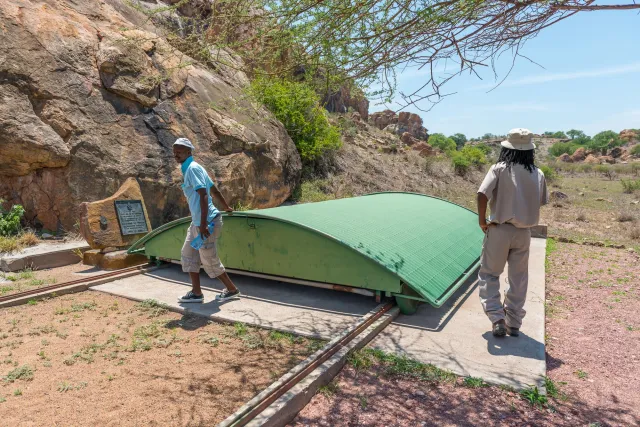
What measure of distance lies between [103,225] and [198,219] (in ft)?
10.3

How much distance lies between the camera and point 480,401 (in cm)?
337

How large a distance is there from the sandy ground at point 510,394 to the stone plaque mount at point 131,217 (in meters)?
5.39

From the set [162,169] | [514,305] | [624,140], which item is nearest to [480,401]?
[514,305]

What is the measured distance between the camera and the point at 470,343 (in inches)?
173

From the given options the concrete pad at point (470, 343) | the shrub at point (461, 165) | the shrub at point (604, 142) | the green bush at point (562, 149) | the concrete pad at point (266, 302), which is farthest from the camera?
the green bush at point (562, 149)

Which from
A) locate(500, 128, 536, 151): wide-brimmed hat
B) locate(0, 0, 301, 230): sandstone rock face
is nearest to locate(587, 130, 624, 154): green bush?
locate(0, 0, 301, 230): sandstone rock face

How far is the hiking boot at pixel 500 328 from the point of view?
4.45 meters

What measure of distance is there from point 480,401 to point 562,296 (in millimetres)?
3893

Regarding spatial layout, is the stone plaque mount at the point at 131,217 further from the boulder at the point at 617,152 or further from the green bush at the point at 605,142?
the green bush at the point at 605,142

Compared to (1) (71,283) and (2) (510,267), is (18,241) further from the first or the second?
(2) (510,267)

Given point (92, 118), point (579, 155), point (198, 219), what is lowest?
point (198, 219)

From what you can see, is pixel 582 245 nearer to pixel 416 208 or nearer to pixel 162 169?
pixel 416 208

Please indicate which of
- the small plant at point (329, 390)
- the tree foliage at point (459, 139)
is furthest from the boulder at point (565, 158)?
the small plant at point (329, 390)

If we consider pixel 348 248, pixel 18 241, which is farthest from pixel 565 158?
pixel 18 241
